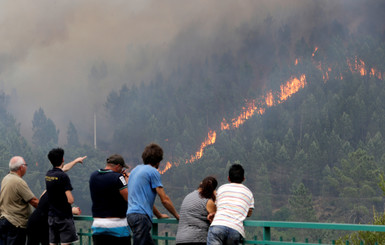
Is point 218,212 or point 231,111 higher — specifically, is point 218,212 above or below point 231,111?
below

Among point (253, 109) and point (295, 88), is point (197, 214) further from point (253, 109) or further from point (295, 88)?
point (295, 88)

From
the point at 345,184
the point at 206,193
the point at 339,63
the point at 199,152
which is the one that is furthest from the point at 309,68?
the point at 206,193

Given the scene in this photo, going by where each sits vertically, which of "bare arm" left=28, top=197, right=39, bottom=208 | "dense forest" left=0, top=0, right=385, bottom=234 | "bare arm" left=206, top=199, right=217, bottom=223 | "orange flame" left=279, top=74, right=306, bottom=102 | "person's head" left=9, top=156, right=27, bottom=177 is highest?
"orange flame" left=279, top=74, right=306, bottom=102

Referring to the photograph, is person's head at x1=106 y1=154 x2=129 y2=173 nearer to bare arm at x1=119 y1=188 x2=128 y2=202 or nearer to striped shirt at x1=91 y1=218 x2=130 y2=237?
bare arm at x1=119 y1=188 x2=128 y2=202

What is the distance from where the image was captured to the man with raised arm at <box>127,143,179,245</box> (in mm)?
5555

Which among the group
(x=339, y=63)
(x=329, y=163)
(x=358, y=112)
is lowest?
(x=329, y=163)

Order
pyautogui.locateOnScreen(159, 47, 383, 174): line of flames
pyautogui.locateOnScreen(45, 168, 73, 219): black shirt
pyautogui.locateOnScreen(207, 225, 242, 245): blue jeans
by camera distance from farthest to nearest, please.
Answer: pyautogui.locateOnScreen(159, 47, 383, 174): line of flames
pyautogui.locateOnScreen(45, 168, 73, 219): black shirt
pyautogui.locateOnScreen(207, 225, 242, 245): blue jeans

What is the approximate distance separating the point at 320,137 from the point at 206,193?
545 ft

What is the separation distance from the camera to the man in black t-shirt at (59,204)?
641 centimetres

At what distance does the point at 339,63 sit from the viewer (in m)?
193

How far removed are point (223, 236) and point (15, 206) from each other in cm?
309

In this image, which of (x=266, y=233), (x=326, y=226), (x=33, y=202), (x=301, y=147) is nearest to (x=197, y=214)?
(x=266, y=233)

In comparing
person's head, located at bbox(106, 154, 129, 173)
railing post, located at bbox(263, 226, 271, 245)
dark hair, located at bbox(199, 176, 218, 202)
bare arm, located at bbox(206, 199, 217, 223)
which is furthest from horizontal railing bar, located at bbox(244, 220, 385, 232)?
person's head, located at bbox(106, 154, 129, 173)

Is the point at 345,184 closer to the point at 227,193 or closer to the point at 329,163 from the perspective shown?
the point at 329,163
